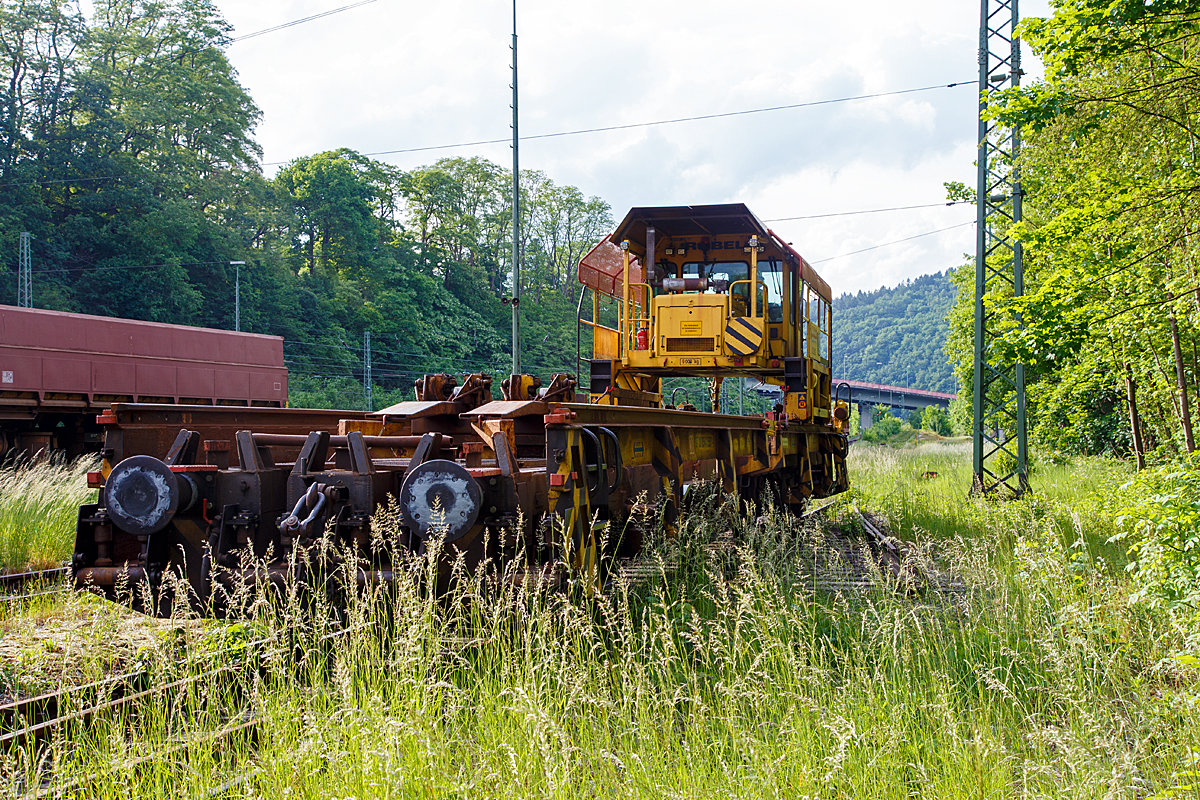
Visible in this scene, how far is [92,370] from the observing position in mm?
17922

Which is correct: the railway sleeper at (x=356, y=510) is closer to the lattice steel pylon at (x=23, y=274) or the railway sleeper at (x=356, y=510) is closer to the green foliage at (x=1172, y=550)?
the green foliage at (x=1172, y=550)

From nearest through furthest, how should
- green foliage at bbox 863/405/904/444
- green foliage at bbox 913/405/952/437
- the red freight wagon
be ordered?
1. the red freight wagon
2. green foliage at bbox 863/405/904/444
3. green foliage at bbox 913/405/952/437

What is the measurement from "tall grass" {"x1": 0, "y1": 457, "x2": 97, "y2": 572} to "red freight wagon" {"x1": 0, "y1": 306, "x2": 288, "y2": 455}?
278 inches

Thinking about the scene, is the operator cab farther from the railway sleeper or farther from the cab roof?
the railway sleeper

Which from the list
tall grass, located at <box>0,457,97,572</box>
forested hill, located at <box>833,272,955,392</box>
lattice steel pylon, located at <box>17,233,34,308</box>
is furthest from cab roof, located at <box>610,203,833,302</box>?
forested hill, located at <box>833,272,955,392</box>

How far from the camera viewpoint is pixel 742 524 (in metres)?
7.79

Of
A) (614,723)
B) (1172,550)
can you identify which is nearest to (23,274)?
(614,723)

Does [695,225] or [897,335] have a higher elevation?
[897,335]

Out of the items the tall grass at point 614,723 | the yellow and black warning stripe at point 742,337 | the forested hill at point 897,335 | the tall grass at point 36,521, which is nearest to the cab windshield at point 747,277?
the yellow and black warning stripe at point 742,337

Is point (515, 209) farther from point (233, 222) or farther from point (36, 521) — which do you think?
point (233, 222)

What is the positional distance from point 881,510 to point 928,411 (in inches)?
2574

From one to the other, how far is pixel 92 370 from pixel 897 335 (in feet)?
538

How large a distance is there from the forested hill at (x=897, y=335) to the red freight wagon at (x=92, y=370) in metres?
121

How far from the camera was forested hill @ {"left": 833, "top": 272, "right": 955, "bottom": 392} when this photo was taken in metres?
146
